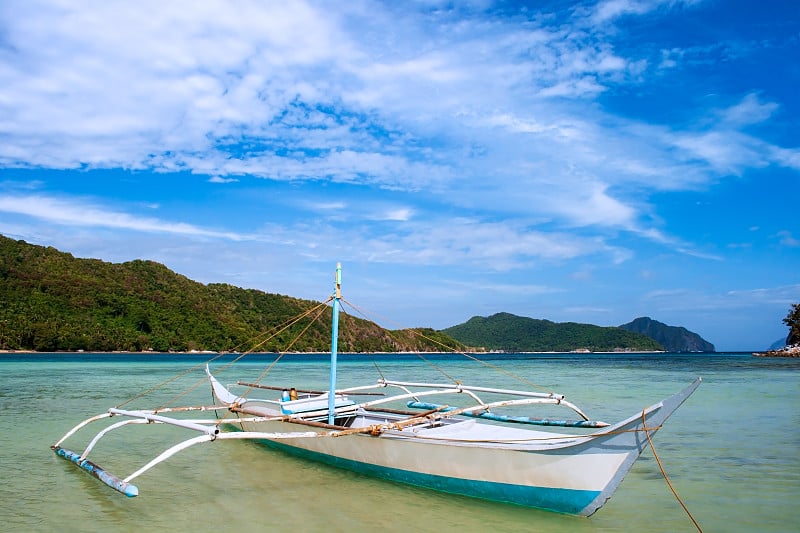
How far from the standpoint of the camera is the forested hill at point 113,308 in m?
66.2

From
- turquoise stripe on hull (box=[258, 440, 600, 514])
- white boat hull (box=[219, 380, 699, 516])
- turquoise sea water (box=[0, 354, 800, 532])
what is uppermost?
white boat hull (box=[219, 380, 699, 516])

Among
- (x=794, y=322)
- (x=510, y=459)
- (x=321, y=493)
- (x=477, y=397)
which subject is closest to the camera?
(x=510, y=459)

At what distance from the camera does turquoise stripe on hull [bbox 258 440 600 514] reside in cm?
595

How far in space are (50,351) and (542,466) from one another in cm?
7360

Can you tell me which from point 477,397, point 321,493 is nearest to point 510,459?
point 321,493

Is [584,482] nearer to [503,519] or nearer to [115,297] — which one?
[503,519]

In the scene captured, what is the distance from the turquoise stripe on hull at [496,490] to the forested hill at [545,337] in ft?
509

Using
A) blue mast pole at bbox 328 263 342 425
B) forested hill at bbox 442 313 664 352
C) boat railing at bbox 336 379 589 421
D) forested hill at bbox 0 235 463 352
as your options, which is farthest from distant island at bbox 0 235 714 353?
forested hill at bbox 442 313 664 352

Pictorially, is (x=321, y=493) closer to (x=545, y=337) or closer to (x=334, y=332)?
(x=334, y=332)

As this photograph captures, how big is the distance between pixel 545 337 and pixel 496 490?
165016mm

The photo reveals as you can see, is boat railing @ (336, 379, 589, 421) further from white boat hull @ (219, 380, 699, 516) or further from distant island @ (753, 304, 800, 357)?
distant island @ (753, 304, 800, 357)

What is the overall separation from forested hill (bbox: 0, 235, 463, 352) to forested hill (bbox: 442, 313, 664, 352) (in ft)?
277

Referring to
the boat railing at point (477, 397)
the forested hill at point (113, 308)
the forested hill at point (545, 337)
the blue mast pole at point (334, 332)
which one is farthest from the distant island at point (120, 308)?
the forested hill at point (545, 337)

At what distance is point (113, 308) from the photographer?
73.1m
